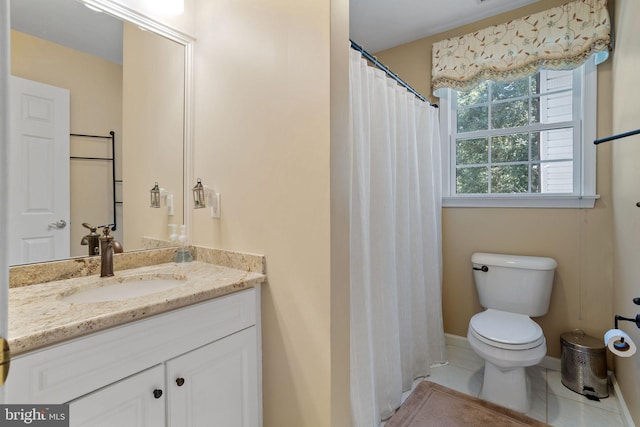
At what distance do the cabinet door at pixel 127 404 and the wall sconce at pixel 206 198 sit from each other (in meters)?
0.74

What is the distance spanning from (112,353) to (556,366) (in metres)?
2.63

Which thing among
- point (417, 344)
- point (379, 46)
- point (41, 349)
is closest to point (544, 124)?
point (379, 46)

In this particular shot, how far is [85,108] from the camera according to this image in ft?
4.24

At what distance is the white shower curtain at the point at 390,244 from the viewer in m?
1.43

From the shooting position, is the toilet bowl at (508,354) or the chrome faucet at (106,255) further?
the toilet bowl at (508,354)

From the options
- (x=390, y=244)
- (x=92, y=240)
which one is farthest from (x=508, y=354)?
(x=92, y=240)

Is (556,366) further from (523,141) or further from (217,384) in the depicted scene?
(217,384)

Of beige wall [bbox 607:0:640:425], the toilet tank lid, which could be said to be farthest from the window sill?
the toilet tank lid

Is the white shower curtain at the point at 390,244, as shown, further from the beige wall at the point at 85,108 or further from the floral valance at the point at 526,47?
the beige wall at the point at 85,108

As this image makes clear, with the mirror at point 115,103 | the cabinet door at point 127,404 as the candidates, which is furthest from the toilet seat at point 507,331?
the mirror at point 115,103

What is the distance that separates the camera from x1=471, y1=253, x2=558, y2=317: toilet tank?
194 cm

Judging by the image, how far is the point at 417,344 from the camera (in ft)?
6.54

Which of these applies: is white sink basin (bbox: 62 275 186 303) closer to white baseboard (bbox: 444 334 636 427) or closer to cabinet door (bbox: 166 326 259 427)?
cabinet door (bbox: 166 326 259 427)

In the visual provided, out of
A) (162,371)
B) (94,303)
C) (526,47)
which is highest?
(526,47)
